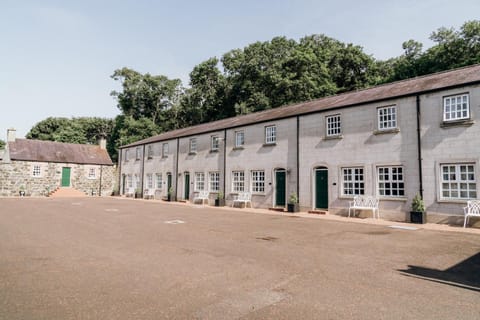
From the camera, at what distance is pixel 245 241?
8609 mm

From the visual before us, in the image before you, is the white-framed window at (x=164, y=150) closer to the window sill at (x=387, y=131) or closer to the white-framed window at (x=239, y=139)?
the white-framed window at (x=239, y=139)

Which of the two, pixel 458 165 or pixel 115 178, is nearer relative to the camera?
pixel 458 165

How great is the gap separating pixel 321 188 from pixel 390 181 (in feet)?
12.0

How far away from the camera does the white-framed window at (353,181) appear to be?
1519 centimetres

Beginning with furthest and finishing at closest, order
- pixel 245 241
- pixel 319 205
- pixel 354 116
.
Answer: pixel 319 205 → pixel 354 116 → pixel 245 241

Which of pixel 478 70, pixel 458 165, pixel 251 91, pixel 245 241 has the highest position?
pixel 251 91

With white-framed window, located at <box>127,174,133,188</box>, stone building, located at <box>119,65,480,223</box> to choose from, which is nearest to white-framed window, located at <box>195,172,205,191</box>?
stone building, located at <box>119,65,480,223</box>

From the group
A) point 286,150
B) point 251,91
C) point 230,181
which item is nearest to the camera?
point 286,150

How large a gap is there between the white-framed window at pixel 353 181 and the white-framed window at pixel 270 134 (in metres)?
5.19

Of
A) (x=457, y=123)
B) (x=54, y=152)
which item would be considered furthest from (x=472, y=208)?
(x=54, y=152)

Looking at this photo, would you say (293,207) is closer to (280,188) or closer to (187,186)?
(280,188)

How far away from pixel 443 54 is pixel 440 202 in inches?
990

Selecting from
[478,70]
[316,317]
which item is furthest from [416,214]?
[316,317]

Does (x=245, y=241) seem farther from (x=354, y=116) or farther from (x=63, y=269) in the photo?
(x=354, y=116)
